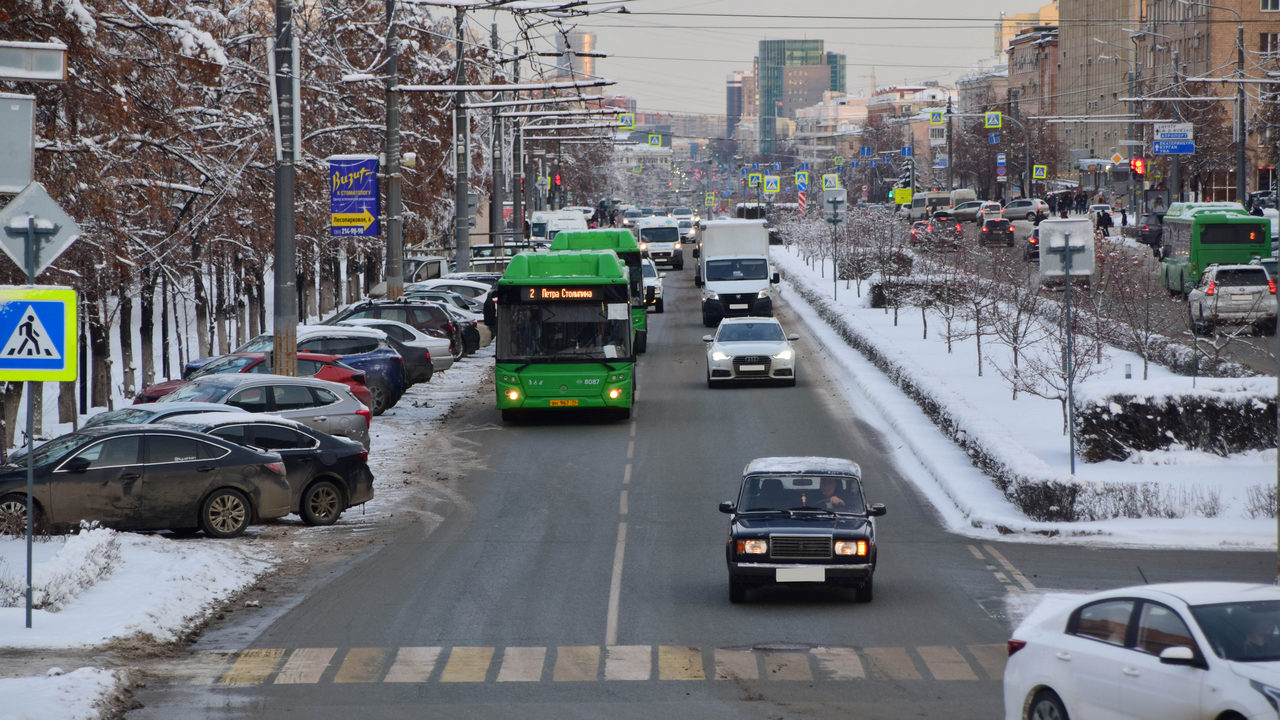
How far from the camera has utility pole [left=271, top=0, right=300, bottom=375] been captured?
2512cm

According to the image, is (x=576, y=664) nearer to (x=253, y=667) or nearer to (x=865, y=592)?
(x=253, y=667)

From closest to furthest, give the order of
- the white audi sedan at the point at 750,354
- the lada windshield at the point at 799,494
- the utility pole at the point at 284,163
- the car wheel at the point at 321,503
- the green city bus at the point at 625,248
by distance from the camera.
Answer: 1. the lada windshield at the point at 799,494
2. the car wheel at the point at 321,503
3. the utility pole at the point at 284,163
4. the white audi sedan at the point at 750,354
5. the green city bus at the point at 625,248

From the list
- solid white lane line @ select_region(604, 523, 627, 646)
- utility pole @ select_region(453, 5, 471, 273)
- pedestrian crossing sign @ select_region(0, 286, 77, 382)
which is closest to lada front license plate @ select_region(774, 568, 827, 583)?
solid white lane line @ select_region(604, 523, 627, 646)

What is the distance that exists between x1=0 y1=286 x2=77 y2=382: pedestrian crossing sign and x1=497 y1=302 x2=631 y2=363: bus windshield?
1545 centimetres

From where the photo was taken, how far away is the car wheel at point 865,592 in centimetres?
1568

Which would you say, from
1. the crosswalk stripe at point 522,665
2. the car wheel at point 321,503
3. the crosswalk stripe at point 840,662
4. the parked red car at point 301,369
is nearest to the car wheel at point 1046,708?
the crosswalk stripe at point 840,662

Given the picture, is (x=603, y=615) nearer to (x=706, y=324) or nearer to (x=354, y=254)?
(x=706, y=324)

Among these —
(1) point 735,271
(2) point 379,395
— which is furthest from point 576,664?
(1) point 735,271

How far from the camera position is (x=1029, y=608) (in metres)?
15.4

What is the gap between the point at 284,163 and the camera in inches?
998

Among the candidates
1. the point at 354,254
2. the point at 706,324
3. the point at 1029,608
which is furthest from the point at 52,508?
the point at 354,254

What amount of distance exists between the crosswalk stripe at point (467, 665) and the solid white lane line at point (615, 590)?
1.18 meters

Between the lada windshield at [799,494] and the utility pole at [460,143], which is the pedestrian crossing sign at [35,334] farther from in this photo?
the utility pole at [460,143]

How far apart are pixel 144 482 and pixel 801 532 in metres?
8.56
